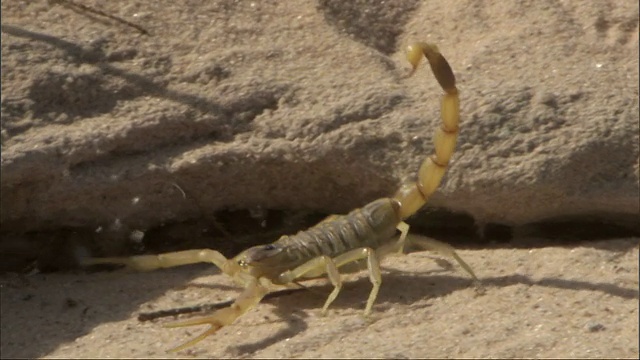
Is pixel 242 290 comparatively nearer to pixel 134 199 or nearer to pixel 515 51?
pixel 134 199

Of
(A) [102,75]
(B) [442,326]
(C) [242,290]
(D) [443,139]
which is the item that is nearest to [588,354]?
(B) [442,326]

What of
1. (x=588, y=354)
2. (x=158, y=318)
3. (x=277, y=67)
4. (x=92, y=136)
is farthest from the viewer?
(x=277, y=67)

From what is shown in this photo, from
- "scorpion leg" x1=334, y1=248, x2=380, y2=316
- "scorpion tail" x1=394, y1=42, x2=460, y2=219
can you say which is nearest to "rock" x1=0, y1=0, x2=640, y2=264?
"scorpion tail" x1=394, y1=42, x2=460, y2=219

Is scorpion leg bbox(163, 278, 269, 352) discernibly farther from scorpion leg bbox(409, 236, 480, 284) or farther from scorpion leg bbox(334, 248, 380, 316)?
scorpion leg bbox(409, 236, 480, 284)

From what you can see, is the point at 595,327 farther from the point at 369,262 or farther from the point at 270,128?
the point at 270,128

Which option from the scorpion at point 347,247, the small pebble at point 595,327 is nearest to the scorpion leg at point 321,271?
the scorpion at point 347,247

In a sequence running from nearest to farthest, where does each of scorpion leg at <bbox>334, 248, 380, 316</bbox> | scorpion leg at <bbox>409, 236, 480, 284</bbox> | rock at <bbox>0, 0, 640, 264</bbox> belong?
1. scorpion leg at <bbox>334, 248, 380, 316</bbox>
2. scorpion leg at <bbox>409, 236, 480, 284</bbox>
3. rock at <bbox>0, 0, 640, 264</bbox>

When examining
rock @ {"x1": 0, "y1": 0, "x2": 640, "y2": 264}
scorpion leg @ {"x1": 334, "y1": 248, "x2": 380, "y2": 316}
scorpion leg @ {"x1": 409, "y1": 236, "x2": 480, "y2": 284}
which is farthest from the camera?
rock @ {"x1": 0, "y1": 0, "x2": 640, "y2": 264}

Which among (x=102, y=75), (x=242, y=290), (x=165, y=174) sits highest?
(x=102, y=75)
